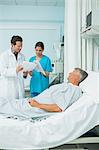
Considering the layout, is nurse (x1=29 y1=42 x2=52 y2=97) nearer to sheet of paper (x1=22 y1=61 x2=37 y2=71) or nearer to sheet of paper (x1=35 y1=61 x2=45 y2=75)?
sheet of paper (x1=35 y1=61 x2=45 y2=75)

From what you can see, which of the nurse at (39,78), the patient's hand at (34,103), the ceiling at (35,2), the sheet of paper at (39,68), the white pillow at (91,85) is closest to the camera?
the white pillow at (91,85)

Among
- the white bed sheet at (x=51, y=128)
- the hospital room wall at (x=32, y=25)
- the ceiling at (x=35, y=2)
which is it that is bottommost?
the white bed sheet at (x=51, y=128)

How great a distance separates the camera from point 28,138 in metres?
1.89

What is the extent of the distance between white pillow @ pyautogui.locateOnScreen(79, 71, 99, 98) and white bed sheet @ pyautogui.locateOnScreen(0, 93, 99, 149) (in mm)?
128

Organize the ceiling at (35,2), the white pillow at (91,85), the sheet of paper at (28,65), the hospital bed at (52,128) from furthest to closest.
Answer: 1. the ceiling at (35,2)
2. the sheet of paper at (28,65)
3. the white pillow at (91,85)
4. the hospital bed at (52,128)

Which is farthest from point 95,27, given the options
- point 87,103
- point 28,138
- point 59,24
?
point 59,24

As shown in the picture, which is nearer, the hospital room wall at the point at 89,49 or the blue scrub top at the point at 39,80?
the hospital room wall at the point at 89,49

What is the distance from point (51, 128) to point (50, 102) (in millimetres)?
360

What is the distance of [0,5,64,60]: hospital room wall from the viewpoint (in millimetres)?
5039

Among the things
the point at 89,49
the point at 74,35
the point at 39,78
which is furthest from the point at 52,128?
the point at 74,35

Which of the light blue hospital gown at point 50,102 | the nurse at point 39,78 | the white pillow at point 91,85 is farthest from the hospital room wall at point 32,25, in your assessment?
the light blue hospital gown at point 50,102

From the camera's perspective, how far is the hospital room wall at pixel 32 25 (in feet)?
16.5

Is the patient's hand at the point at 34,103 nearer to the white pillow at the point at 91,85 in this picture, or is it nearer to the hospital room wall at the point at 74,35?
the white pillow at the point at 91,85

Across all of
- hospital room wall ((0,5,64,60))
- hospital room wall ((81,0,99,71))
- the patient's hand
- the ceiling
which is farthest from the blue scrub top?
the ceiling
